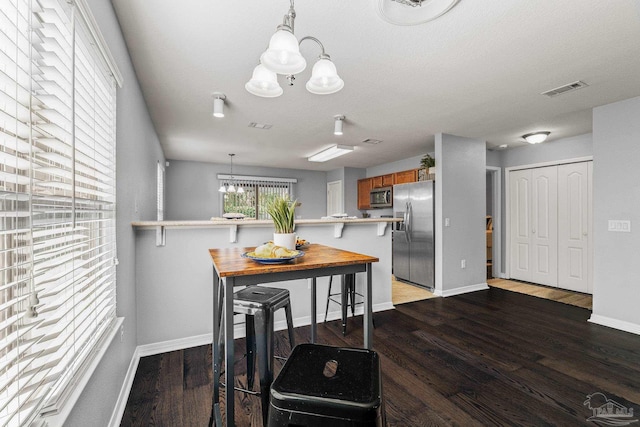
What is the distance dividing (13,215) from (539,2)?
244cm

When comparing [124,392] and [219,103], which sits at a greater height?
[219,103]

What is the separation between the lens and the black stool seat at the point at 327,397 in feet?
2.99

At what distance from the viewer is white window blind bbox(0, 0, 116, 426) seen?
0.71 meters

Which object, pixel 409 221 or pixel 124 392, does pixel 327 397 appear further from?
pixel 409 221

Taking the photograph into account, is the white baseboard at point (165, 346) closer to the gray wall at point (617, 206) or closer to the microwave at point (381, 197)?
the gray wall at point (617, 206)

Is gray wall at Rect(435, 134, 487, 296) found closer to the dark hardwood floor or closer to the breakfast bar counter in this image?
the dark hardwood floor

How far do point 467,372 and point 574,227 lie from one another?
3.61 m

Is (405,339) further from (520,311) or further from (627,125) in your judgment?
(627,125)

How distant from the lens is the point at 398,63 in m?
2.25

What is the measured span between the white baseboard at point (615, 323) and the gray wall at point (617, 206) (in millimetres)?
13

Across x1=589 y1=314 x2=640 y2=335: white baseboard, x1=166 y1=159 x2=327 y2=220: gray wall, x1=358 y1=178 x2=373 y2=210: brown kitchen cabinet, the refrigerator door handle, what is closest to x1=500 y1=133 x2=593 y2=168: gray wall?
the refrigerator door handle

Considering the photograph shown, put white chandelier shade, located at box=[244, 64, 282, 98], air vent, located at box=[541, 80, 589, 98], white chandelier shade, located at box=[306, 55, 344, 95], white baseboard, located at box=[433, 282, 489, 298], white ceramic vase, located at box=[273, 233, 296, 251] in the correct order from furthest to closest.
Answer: white baseboard, located at box=[433, 282, 489, 298]
air vent, located at box=[541, 80, 589, 98]
white ceramic vase, located at box=[273, 233, 296, 251]
white chandelier shade, located at box=[244, 64, 282, 98]
white chandelier shade, located at box=[306, 55, 344, 95]
